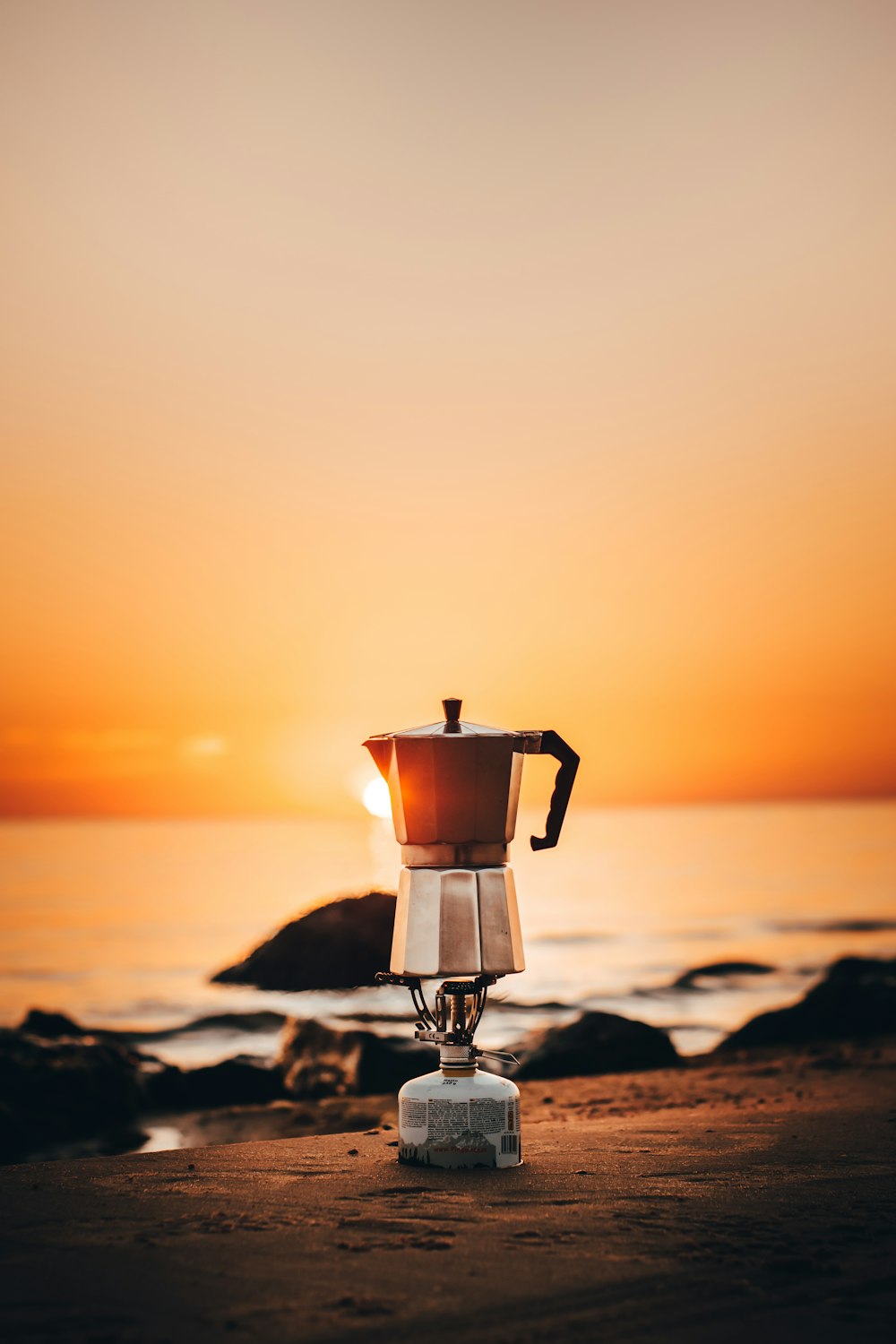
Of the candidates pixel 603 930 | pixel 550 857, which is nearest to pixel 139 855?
pixel 550 857

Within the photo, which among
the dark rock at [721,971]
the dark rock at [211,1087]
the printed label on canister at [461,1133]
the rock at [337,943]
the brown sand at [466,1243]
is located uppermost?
the dark rock at [721,971]

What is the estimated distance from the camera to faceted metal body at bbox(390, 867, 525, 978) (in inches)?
199

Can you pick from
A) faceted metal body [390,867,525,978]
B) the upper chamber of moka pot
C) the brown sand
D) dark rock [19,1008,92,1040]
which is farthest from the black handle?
dark rock [19,1008,92,1040]

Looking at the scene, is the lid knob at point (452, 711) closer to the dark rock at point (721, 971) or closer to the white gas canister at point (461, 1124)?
the white gas canister at point (461, 1124)

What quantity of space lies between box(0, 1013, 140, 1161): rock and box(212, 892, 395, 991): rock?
5.31 feet

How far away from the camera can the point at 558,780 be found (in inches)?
206

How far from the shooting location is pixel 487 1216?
4129mm

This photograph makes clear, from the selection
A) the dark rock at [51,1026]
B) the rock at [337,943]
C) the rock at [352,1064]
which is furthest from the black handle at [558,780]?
the dark rock at [51,1026]

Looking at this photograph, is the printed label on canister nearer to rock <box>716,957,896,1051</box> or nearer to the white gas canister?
the white gas canister

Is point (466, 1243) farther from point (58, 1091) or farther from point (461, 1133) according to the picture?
point (58, 1091)

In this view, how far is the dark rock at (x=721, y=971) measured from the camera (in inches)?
819

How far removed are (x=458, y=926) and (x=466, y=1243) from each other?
1.44 metres

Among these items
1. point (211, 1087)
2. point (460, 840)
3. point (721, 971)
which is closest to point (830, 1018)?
point (211, 1087)

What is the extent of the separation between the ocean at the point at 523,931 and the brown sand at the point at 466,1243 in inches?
54.9
